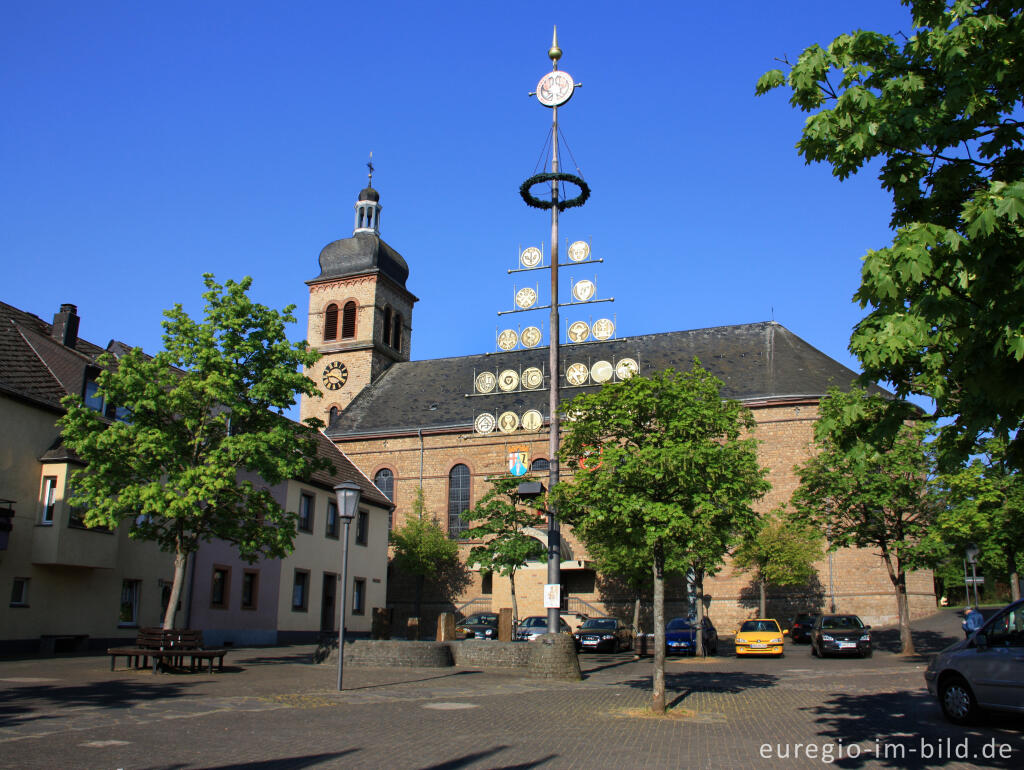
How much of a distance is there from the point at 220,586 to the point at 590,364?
2501cm

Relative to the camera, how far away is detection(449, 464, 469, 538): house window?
4600 centimetres

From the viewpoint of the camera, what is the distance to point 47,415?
22.5 meters

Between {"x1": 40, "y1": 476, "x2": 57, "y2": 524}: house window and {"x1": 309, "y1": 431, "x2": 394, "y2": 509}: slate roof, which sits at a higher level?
{"x1": 309, "y1": 431, "x2": 394, "y2": 509}: slate roof

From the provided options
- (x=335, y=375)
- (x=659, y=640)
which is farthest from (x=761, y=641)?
(x=335, y=375)

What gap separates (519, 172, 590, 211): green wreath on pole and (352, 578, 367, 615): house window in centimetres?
2266

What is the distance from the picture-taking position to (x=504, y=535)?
1407 inches

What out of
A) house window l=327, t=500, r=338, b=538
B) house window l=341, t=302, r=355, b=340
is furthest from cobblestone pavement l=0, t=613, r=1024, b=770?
house window l=341, t=302, r=355, b=340

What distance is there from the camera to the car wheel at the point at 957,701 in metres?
11.3

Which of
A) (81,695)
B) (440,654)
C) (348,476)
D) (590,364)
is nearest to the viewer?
(81,695)

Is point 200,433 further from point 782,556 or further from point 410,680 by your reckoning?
point 782,556

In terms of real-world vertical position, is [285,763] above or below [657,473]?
below

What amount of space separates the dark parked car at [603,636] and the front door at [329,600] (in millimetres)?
10899

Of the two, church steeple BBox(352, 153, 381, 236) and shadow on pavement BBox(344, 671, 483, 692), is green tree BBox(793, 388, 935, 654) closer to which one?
shadow on pavement BBox(344, 671, 483, 692)

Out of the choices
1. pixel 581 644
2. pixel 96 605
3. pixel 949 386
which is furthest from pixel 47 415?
pixel 949 386
